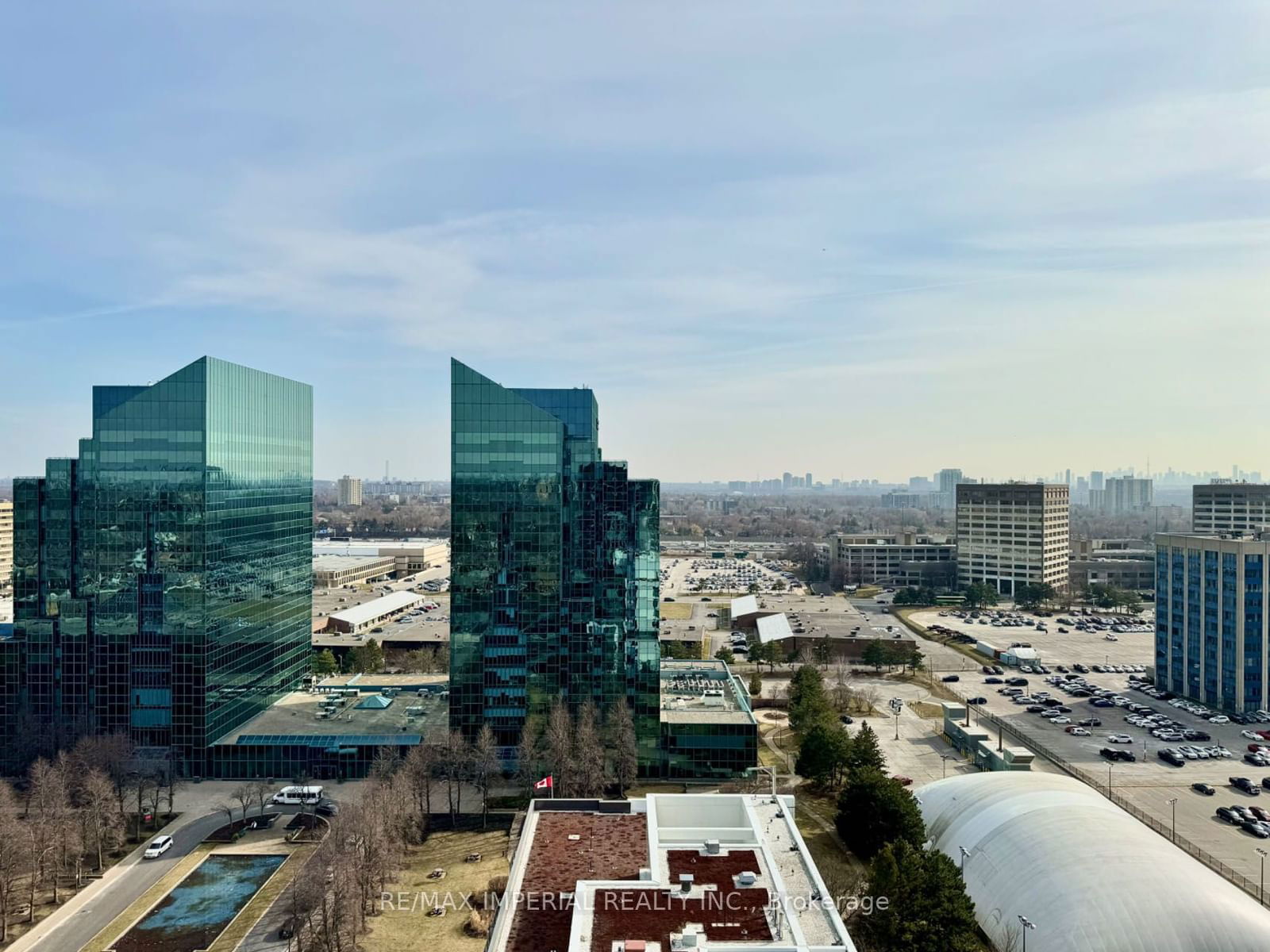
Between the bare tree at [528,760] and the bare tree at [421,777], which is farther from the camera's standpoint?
the bare tree at [528,760]

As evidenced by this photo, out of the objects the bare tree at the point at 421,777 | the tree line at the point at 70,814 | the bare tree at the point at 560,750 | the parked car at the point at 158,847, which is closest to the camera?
the tree line at the point at 70,814

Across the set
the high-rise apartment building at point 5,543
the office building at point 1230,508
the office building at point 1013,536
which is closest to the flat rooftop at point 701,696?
the office building at point 1013,536

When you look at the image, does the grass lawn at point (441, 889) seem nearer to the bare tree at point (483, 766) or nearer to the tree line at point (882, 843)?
the bare tree at point (483, 766)

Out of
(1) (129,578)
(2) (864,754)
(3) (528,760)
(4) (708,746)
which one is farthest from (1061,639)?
(1) (129,578)

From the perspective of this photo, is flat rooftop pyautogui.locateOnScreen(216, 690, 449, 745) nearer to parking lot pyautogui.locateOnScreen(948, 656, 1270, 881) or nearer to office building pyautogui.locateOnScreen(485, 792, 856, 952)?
office building pyautogui.locateOnScreen(485, 792, 856, 952)

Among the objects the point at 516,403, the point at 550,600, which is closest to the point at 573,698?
the point at 550,600

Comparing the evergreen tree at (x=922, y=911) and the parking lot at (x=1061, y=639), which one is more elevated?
the evergreen tree at (x=922, y=911)
